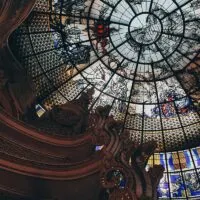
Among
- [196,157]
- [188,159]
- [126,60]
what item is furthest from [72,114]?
[196,157]

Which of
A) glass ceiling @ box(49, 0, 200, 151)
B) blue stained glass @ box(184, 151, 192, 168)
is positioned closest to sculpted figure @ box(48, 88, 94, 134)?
glass ceiling @ box(49, 0, 200, 151)

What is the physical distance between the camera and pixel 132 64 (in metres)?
14.8

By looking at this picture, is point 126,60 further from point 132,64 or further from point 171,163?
point 171,163

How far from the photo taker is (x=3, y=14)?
311 inches

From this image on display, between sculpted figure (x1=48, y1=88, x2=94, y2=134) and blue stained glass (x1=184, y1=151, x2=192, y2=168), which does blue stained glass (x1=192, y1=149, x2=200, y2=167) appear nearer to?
blue stained glass (x1=184, y1=151, x2=192, y2=168)

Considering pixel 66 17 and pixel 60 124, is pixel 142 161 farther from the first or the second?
pixel 66 17

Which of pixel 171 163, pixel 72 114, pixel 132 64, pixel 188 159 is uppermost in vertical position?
pixel 132 64

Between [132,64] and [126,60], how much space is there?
0.27 meters

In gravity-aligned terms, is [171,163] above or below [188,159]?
below

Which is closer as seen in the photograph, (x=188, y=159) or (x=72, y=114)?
(x=72, y=114)

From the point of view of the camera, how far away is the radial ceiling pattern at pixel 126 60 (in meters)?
13.8

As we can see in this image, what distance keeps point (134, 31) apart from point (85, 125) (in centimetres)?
534

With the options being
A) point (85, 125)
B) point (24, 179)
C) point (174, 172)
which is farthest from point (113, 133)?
point (174, 172)

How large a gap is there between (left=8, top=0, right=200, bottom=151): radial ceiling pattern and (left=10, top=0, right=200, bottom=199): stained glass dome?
3 centimetres
